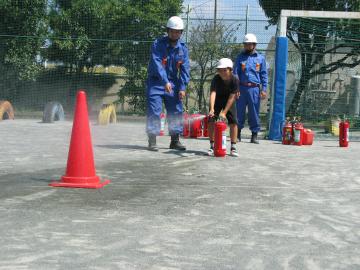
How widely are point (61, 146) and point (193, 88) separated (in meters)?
11.6

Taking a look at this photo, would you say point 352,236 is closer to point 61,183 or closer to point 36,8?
point 61,183

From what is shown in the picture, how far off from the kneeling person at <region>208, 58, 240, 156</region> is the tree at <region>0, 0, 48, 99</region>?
1234 cm

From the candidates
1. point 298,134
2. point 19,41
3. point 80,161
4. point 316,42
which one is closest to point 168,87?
point 80,161

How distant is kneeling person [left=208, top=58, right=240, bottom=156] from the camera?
8.98 meters

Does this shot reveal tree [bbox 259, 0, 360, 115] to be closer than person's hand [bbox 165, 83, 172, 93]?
No

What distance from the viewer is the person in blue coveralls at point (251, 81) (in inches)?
452

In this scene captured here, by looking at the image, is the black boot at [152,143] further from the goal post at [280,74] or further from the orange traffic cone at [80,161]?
the goal post at [280,74]

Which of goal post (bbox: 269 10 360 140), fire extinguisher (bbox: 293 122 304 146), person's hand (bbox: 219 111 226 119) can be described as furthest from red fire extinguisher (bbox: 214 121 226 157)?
goal post (bbox: 269 10 360 140)

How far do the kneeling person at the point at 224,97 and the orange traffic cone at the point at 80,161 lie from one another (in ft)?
9.91

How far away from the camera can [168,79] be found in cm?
938

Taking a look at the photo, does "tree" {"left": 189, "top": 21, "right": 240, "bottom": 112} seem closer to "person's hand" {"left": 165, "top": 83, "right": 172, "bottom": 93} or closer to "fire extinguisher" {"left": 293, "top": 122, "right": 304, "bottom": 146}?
"fire extinguisher" {"left": 293, "top": 122, "right": 304, "bottom": 146}

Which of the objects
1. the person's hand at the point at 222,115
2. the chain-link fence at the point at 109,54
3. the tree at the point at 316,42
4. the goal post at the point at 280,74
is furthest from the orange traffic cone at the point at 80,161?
the chain-link fence at the point at 109,54

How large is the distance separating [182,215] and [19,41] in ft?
57.2

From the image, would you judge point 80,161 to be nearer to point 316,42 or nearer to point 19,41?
point 316,42
